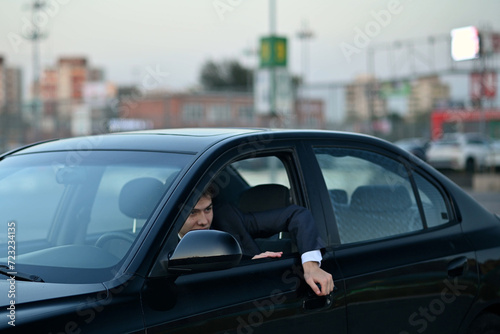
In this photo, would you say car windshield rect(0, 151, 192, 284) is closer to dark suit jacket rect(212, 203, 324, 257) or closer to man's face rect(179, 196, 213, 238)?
man's face rect(179, 196, 213, 238)

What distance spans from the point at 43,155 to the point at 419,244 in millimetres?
1771

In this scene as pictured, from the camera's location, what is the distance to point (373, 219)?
3.42m

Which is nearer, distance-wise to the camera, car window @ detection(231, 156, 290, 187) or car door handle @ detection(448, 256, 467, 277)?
car door handle @ detection(448, 256, 467, 277)

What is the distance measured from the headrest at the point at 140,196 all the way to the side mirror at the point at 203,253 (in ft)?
0.98

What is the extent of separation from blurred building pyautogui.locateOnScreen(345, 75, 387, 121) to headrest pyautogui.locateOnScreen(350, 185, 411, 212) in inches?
1202

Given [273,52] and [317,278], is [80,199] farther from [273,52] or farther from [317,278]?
[273,52]

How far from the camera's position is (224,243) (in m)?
2.52

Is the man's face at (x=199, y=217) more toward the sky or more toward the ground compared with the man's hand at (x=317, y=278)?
more toward the sky

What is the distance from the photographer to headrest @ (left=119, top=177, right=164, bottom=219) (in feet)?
9.07

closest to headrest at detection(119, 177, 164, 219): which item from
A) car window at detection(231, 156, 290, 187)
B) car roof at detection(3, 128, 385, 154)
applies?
car roof at detection(3, 128, 385, 154)

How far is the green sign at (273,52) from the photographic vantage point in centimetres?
2247

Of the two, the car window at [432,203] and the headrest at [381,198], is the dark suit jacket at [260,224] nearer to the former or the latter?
the headrest at [381,198]

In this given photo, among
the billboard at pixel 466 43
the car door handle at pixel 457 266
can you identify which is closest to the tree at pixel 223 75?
the billboard at pixel 466 43

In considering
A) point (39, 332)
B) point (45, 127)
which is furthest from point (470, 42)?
point (39, 332)
